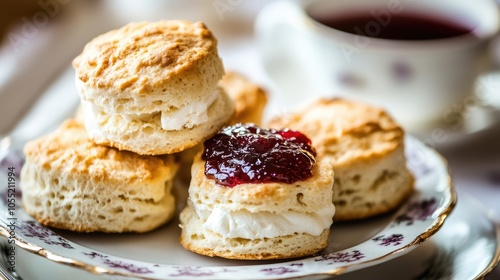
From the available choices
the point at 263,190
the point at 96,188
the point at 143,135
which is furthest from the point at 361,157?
the point at 96,188

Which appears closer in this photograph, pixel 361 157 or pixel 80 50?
pixel 361 157

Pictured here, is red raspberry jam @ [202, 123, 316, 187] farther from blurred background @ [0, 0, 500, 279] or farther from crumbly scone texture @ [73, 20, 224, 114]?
blurred background @ [0, 0, 500, 279]

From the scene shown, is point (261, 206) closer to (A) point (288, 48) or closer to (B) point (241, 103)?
(B) point (241, 103)

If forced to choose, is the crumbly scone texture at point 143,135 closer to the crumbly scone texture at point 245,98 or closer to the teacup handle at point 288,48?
the crumbly scone texture at point 245,98

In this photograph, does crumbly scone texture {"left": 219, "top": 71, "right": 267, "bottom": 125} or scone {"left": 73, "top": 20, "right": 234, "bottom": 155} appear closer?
scone {"left": 73, "top": 20, "right": 234, "bottom": 155}

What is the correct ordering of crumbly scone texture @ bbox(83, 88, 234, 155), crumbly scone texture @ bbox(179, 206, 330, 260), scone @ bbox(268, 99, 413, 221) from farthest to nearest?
scone @ bbox(268, 99, 413, 221), crumbly scone texture @ bbox(83, 88, 234, 155), crumbly scone texture @ bbox(179, 206, 330, 260)

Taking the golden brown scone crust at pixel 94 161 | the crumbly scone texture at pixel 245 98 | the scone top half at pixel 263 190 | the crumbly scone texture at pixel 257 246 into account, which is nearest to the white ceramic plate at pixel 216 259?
the crumbly scone texture at pixel 257 246

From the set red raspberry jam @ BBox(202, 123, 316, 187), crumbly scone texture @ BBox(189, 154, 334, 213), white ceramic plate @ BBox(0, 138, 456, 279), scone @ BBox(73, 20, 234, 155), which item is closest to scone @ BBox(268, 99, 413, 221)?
white ceramic plate @ BBox(0, 138, 456, 279)
